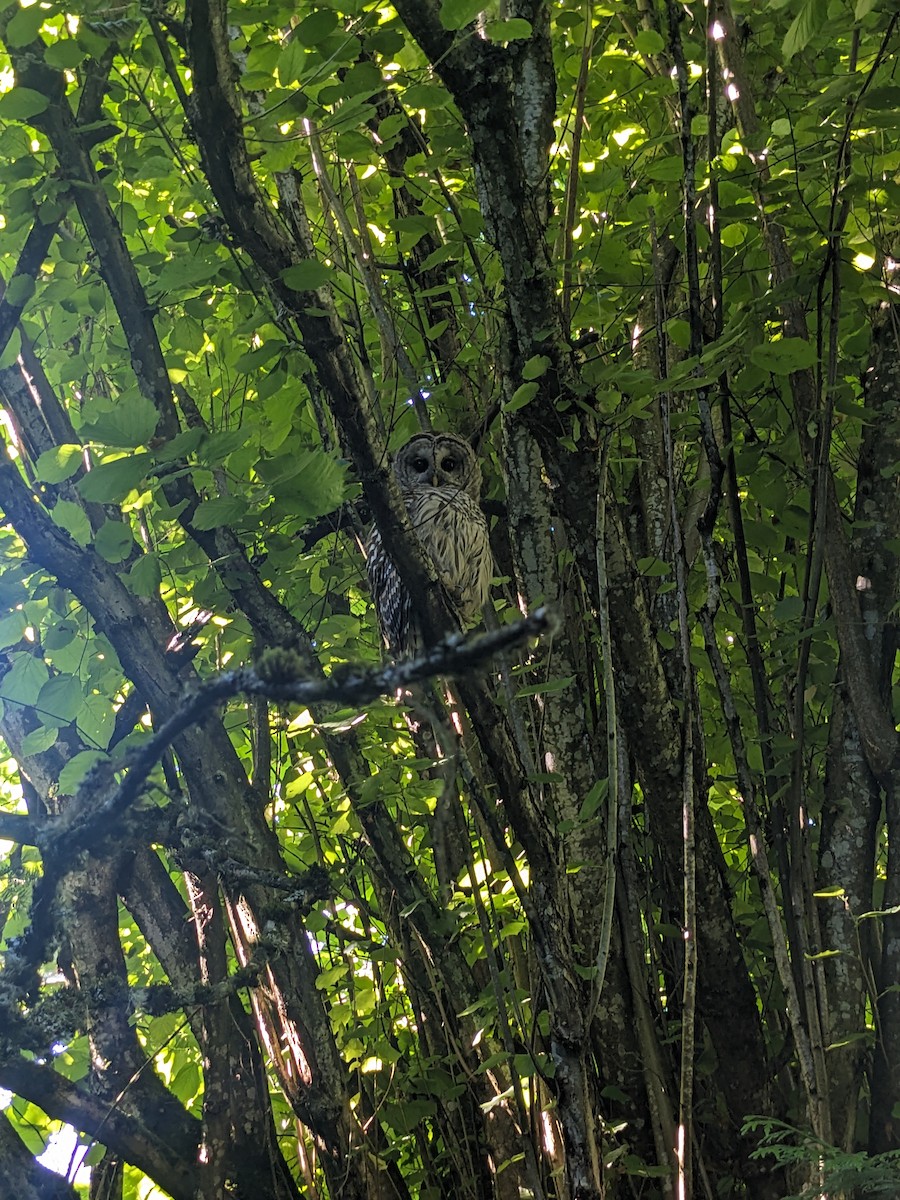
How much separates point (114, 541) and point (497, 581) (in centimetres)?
104

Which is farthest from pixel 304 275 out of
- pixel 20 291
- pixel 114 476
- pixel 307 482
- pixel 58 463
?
pixel 20 291

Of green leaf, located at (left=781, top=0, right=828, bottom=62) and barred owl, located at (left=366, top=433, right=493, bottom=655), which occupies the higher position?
barred owl, located at (left=366, top=433, right=493, bottom=655)

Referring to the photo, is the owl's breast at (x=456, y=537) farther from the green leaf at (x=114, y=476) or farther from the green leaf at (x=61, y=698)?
the green leaf at (x=114, y=476)

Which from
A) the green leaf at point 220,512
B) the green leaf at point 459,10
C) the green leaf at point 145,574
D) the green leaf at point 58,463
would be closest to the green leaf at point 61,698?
the green leaf at point 145,574

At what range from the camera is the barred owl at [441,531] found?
3455mm

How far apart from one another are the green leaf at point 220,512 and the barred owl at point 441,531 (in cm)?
111

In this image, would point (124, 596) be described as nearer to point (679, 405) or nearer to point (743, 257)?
point (679, 405)

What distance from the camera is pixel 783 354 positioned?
1891 mm

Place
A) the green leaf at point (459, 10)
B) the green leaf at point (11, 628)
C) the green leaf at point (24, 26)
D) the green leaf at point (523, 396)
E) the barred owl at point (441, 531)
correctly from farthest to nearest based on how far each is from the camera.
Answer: the barred owl at point (441, 531)
the green leaf at point (11, 628)
the green leaf at point (523, 396)
the green leaf at point (24, 26)
the green leaf at point (459, 10)

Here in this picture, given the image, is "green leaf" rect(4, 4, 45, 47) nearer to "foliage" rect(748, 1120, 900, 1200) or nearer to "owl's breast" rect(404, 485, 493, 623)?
"owl's breast" rect(404, 485, 493, 623)

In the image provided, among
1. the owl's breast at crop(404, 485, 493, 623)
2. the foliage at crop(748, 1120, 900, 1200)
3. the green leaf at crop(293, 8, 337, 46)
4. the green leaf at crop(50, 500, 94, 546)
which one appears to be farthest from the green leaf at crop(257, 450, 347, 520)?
Result: the owl's breast at crop(404, 485, 493, 623)

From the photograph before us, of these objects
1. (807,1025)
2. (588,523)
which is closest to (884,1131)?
(807,1025)

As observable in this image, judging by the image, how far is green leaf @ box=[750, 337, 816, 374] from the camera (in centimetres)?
187

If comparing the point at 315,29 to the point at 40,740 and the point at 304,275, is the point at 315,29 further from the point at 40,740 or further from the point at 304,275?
the point at 40,740
